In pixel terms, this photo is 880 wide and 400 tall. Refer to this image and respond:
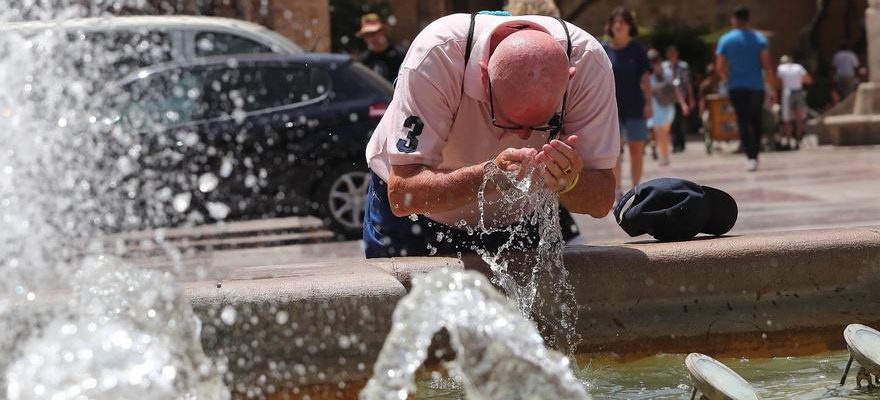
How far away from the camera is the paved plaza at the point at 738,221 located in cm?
988

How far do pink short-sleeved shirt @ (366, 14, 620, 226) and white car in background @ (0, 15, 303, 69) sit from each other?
9.41 metres

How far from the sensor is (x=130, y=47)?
44.8ft

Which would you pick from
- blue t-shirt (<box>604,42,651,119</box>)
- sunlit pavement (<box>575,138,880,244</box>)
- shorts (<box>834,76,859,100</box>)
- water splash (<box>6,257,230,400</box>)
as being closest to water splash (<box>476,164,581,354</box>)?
water splash (<box>6,257,230,400</box>)

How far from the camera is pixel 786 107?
21766 mm

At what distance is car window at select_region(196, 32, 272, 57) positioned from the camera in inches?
539

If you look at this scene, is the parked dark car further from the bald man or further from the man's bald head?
the man's bald head

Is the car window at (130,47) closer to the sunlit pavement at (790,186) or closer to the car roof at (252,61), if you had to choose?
the car roof at (252,61)

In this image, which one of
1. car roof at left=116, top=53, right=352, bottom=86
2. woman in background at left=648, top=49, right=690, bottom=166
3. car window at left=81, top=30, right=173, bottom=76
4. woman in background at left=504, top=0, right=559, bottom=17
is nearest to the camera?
woman in background at left=504, top=0, right=559, bottom=17

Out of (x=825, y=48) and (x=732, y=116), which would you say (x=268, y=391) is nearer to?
(x=732, y=116)

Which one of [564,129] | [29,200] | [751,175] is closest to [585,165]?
[564,129]

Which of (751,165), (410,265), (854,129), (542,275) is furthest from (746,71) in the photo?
(410,265)

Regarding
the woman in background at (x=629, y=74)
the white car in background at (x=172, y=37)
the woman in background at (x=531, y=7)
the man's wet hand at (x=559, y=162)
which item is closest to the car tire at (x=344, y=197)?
the woman in background at (x=629, y=74)

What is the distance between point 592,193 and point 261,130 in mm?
7158

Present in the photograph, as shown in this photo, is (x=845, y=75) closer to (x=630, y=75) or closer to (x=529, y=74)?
(x=630, y=75)
